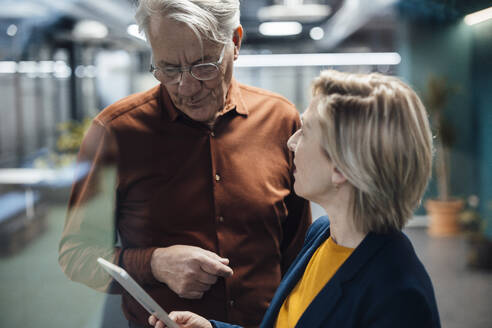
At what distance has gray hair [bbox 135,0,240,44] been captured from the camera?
979mm

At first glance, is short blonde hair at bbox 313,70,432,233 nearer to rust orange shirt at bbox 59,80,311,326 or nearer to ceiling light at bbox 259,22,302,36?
rust orange shirt at bbox 59,80,311,326

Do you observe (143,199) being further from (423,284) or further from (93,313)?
(423,284)

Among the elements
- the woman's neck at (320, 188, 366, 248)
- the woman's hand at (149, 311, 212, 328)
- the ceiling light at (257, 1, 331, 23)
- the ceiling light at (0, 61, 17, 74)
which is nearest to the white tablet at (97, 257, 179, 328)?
the woman's hand at (149, 311, 212, 328)

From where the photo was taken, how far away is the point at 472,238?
1990mm

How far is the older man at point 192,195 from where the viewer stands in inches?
43.3

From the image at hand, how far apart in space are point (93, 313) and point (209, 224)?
0.58 metres

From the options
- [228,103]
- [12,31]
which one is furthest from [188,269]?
[12,31]

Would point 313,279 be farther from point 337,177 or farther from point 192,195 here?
point 192,195

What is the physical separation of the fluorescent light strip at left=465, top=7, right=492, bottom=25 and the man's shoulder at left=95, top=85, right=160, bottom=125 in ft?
3.59

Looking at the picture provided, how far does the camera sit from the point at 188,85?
105 cm

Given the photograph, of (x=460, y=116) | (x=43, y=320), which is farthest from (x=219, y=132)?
(x=43, y=320)

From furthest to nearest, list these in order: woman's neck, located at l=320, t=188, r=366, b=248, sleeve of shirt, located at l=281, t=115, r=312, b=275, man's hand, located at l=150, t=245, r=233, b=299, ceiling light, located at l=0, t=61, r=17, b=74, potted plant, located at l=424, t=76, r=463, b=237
→ ceiling light, located at l=0, t=61, r=17, b=74 → potted plant, located at l=424, t=76, r=463, b=237 → sleeve of shirt, located at l=281, t=115, r=312, b=275 → man's hand, located at l=150, t=245, r=233, b=299 → woman's neck, located at l=320, t=188, r=366, b=248

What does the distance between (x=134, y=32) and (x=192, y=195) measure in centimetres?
48

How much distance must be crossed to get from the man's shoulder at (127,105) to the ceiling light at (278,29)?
1.68 ft
